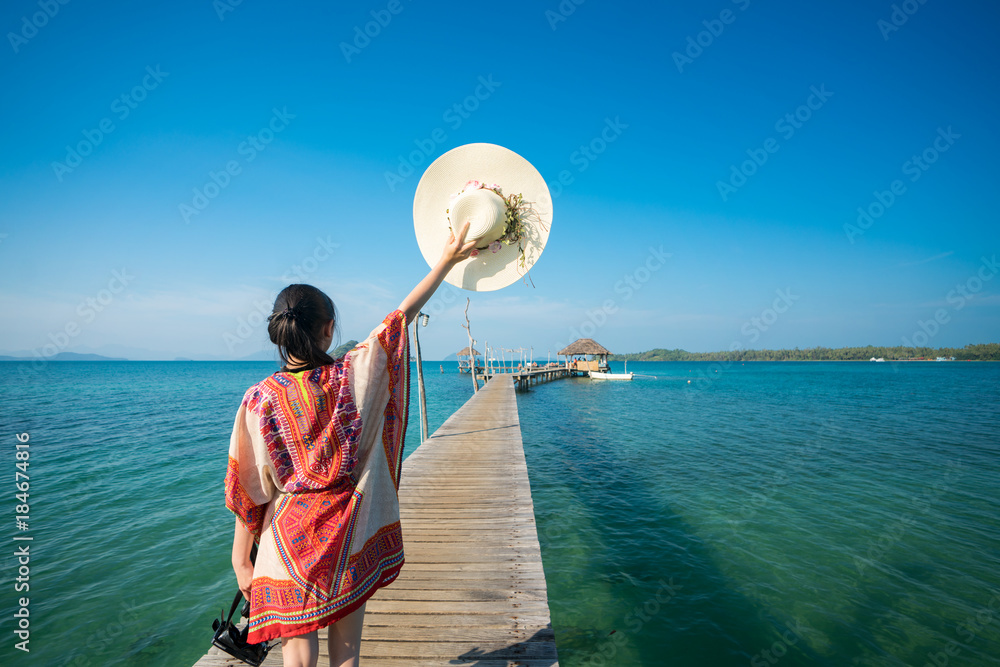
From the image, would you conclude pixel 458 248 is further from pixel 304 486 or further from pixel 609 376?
pixel 609 376

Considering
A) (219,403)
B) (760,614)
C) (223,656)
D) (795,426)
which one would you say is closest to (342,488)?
(223,656)

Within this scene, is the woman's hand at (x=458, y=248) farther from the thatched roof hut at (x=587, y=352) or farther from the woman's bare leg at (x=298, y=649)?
the thatched roof hut at (x=587, y=352)

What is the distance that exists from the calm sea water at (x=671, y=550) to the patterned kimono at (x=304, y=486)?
11.8ft

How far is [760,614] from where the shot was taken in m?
4.57

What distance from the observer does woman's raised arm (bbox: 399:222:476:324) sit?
1.41 m

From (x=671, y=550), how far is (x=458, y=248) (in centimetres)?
617

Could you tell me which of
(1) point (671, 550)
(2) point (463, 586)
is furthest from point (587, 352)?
(2) point (463, 586)

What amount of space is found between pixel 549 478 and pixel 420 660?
7054mm

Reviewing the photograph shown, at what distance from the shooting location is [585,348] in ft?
146

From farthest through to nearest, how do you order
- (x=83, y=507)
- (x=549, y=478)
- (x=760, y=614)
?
1. (x=549, y=478)
2. (x=83, y=507)
3. (x=760, y=614)

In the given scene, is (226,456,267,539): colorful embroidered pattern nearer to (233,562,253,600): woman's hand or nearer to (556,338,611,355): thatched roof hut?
(233,562,253,600): woman's hand

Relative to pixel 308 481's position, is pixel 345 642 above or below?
below

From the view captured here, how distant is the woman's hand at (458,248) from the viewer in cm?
148

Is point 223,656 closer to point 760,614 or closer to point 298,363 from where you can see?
point 298,363
